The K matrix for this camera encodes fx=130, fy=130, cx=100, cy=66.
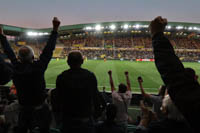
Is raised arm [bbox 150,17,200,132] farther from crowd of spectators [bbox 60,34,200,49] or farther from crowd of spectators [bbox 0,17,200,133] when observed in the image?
crowd of spectators [bbox 60,34,200,49]

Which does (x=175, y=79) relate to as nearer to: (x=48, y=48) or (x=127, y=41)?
(x=48, y=48)

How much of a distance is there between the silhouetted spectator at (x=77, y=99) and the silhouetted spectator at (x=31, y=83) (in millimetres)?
581

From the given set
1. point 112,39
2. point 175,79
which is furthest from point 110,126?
point 112,39

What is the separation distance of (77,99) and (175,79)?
1.46m

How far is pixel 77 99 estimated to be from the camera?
1958 millimetres

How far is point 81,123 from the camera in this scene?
1962mm

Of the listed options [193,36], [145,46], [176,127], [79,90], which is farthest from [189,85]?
[193,36]

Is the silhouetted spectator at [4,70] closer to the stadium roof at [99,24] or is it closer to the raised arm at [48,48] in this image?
the raised arm at [48,48]

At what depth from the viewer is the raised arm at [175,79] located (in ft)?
2.40

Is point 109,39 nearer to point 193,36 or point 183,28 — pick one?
point 183,28

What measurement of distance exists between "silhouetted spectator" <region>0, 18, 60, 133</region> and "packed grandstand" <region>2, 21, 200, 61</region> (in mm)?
45745

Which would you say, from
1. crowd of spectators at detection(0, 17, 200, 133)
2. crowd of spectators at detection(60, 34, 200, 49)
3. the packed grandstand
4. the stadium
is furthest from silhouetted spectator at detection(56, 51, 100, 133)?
crowd of spectators at detection(60, 34, 200, 49)

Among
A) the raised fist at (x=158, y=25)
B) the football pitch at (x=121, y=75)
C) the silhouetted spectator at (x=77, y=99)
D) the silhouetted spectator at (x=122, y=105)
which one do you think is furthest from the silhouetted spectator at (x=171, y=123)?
the football pitch at (x=121, y=75)

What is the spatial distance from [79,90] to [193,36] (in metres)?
72.7
